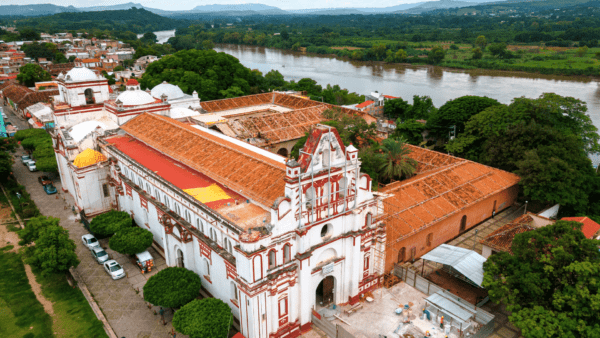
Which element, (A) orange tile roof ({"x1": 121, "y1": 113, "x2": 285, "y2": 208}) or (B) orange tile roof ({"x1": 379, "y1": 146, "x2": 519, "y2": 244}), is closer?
(A) orange tile roof ({"x1": 121, "y1": 113, "x2": 285, "y2": 208})

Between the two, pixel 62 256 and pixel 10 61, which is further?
pixel 10 61

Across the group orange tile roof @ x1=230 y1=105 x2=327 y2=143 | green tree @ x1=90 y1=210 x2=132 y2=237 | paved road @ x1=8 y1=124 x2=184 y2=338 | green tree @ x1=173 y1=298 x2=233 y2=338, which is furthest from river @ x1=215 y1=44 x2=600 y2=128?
paved road @ x1=8 y1=124 x2=184 y2=338

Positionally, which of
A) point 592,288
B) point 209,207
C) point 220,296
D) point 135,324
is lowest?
point 135,324

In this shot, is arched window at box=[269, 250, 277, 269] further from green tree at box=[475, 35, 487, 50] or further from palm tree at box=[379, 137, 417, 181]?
green tree at box=[475, 35, 487, 50]

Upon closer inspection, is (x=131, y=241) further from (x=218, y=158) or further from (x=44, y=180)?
(x=44, y=180)

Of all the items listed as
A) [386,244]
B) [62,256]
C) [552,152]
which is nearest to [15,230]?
[62,256]

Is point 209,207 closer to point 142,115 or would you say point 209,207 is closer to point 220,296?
point 220,296
